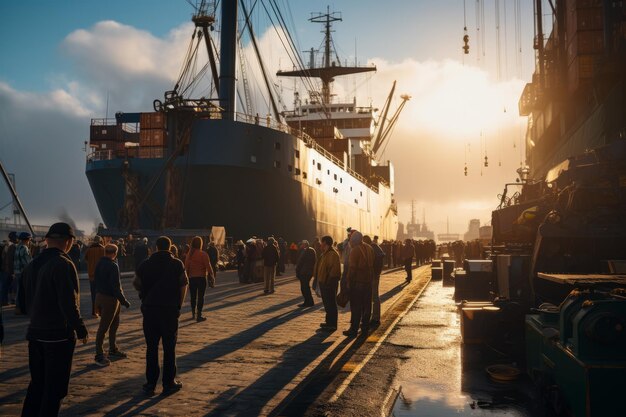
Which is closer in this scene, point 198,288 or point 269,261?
point 198,288

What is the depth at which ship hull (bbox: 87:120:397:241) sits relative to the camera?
29109mm

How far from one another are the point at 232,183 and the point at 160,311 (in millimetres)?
23777

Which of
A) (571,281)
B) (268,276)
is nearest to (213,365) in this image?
(571,281)

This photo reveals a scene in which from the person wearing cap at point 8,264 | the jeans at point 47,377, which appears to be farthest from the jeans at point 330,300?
the person wearing cap at point 8,264

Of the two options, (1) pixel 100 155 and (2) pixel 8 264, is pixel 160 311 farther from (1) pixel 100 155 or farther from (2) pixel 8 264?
(1) pixel 100 155

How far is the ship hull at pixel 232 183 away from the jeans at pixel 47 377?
82.4 feet

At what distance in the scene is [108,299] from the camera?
749 centimetres

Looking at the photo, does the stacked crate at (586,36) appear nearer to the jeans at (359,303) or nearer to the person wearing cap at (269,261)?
the person wearing cap at (269,261)

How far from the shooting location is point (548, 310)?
18.2 ft

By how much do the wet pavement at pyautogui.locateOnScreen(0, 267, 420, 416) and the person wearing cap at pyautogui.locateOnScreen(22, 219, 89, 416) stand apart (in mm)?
895

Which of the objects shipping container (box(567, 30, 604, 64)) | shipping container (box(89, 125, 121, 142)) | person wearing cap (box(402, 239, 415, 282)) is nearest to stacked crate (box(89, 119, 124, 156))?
shipping container (box(89, 125, 121, 142))

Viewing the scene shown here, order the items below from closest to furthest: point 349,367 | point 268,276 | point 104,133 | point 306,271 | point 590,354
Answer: point 590,354
point 349,367
point 306,271
point 268,276
point 104,133

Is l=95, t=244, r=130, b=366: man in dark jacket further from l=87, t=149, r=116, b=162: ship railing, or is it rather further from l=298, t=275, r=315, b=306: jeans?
l=87, t=149, r=116, b=162: ship railing

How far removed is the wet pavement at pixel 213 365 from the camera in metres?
5.36
